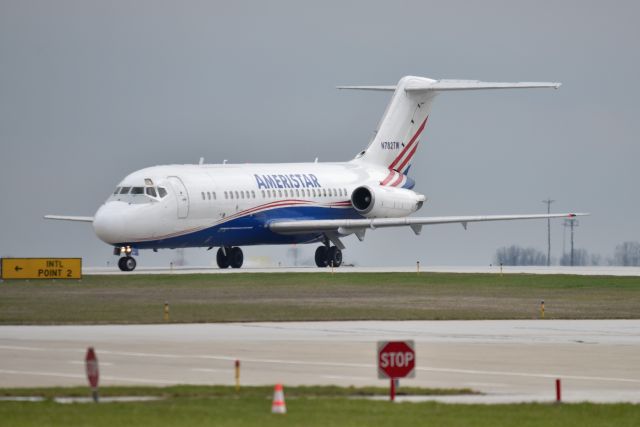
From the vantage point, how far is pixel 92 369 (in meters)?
24.5

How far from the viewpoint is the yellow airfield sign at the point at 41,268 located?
63.6 m

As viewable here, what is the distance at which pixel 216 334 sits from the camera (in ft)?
130

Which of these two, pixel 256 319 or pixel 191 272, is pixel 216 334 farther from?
pixel 191 272

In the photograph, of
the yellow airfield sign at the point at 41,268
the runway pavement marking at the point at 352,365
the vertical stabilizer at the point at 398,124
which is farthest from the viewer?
the vertical stabilizer at the point at 398,124

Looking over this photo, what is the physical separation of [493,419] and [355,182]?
5305cm

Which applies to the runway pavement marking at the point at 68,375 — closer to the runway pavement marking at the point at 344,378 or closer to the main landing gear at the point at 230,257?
the runway pavement marking at the point at 344,378

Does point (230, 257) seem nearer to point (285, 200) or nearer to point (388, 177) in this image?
point (285, 200)

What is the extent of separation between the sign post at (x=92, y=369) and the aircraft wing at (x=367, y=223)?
4720 cm

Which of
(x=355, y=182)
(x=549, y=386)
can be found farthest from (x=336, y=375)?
(x=355, y=182)

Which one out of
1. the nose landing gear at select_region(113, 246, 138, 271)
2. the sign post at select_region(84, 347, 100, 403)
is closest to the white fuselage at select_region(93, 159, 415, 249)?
the nose landing gear at select_region(113, 246, 138, 271)

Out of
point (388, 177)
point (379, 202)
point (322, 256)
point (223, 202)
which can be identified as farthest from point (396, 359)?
point (388, 177)

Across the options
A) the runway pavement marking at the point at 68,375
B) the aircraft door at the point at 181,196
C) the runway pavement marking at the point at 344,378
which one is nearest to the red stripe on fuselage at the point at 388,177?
the aircraft door at the point at 181,196

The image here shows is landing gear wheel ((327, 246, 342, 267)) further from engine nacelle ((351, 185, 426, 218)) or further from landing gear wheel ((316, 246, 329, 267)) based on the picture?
engine nacelle ((351, 185, 426, 218))

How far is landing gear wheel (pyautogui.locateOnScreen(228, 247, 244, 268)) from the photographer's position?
74.1 m
